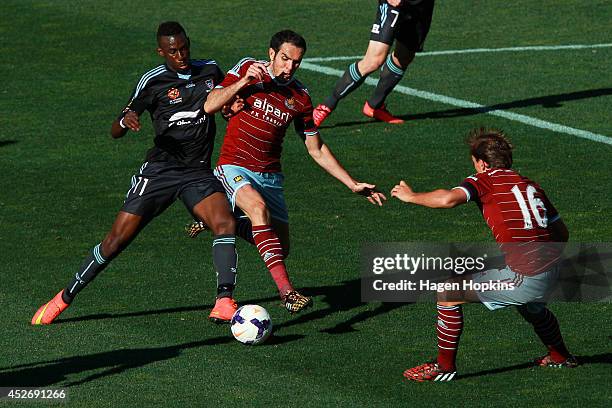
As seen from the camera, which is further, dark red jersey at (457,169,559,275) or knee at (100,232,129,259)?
knee at (100,232,129,259)

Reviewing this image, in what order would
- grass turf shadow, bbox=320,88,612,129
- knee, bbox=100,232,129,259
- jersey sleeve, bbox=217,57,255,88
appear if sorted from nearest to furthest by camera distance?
knee, bbox=100,232,129,259, jersey sleeve, bbox=217,57,255,88, grass turf shadow, bbox=320,88,612,129

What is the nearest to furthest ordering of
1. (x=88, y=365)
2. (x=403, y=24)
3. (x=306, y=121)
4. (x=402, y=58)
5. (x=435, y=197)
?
(x=435, y=197), (x=88, y=365), (x=306, y=121), (x=403, y=24), (x=402, y=58)

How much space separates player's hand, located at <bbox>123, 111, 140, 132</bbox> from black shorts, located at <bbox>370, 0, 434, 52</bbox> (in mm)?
7309

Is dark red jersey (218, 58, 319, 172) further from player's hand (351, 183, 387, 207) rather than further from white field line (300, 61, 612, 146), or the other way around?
white field line (300, 61, 612, 146)

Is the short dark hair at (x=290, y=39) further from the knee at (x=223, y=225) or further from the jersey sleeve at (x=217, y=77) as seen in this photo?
the knee at (x=223, y=225)

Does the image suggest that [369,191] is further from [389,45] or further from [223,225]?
[389,45]

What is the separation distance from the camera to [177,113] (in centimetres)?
1226

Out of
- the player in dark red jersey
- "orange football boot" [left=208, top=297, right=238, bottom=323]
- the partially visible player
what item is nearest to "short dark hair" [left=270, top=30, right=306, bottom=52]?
the player in dark red jersey

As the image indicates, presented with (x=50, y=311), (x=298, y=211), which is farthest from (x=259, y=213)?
(x=298, y=211)

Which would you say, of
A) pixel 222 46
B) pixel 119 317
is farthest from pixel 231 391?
pixel 222 46

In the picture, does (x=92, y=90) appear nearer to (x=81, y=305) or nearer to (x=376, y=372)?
(x=81, y=305)

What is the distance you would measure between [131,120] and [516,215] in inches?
135

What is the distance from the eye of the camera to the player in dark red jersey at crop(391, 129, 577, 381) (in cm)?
1012

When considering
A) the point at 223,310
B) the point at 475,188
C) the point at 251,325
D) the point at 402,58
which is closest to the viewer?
the point at 475,188
